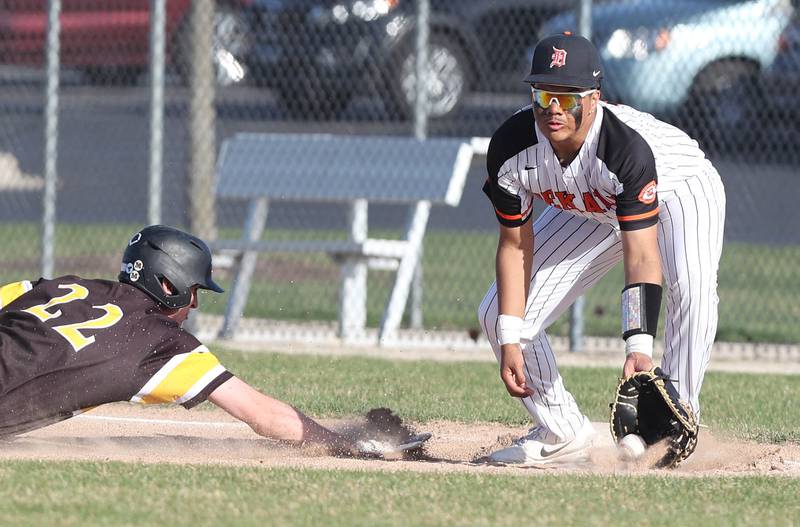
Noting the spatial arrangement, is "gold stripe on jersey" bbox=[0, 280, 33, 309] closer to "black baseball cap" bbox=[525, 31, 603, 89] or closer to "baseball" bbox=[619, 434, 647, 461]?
"black baseball cap" bbox=[525, 31, 603, 89]

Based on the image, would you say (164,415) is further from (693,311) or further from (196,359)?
(693,311)

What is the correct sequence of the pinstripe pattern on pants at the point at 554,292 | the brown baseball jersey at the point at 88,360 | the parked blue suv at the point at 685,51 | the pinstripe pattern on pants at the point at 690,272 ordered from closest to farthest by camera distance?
1. the brown baseball jersey at the point at 88,360
2. the pinstripe pattern on pants at the point at 690,272
3. the pinstripe pattern on pants at the point at 554,292
4. the parked blue suv at the point at 685,51

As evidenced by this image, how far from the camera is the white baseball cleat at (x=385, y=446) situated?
5.70 meters

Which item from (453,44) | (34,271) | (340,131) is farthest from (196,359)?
(340,131)

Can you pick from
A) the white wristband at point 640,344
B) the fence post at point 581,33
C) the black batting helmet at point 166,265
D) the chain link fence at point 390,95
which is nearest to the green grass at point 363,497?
the white wristband at point 640,344

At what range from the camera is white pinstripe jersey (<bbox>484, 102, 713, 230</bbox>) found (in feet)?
16.5

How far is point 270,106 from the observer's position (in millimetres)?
13531

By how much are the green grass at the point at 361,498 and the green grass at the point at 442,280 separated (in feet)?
16.1

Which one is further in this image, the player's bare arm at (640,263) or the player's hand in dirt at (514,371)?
the player's hand in dirt at (514,371)

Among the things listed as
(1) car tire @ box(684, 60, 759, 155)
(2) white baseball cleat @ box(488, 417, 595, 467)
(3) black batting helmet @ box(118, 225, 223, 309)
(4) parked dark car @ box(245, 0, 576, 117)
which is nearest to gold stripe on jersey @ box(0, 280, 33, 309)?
(3) black batting helmet @ box(118, 225, 223, 309)

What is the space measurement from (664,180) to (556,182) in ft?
1.58

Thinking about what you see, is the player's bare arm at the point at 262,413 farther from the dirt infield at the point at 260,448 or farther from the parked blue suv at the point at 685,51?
the parked blue suv at the point at 685,51

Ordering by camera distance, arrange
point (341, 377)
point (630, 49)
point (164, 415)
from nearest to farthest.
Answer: point (164, 415)
point (341, 377)
point (630, 49)

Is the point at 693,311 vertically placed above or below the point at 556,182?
below
